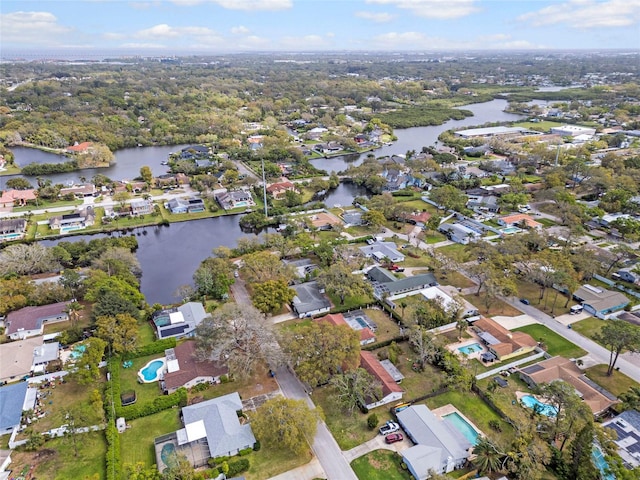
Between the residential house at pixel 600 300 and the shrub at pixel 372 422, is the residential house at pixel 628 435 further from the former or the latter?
the shrub at pixel 372 422

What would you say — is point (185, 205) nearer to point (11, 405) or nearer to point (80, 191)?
point (80, 191)

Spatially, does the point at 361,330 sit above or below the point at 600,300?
below

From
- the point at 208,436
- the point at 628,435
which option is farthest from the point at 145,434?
the point at 628,435

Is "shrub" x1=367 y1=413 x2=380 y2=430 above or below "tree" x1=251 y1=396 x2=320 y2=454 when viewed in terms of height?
below

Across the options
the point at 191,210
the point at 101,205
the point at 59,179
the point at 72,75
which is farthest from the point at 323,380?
the point at 72,75

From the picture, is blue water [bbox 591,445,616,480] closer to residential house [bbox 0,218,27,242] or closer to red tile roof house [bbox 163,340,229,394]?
red tile roof house [bbox 163,340,229,394]

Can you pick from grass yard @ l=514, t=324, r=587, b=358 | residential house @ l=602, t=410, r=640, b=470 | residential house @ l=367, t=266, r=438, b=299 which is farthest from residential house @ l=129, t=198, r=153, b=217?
residential house @ l=602, t=410, r=640, b=470
